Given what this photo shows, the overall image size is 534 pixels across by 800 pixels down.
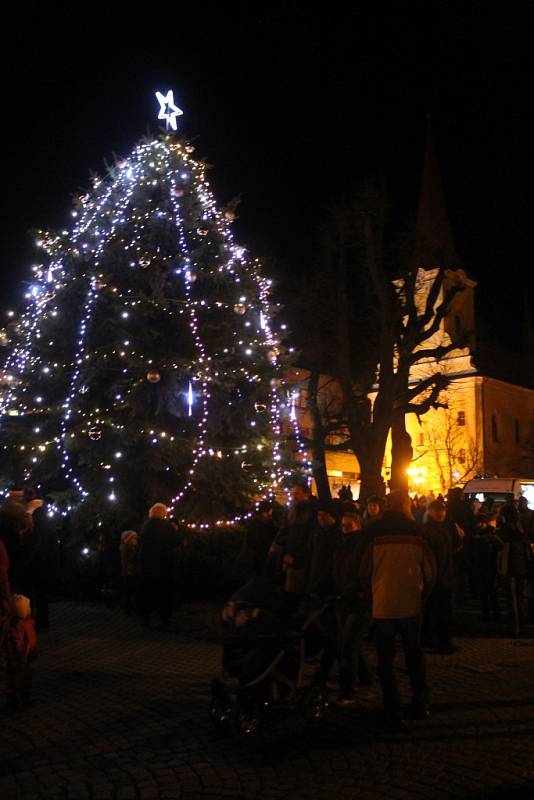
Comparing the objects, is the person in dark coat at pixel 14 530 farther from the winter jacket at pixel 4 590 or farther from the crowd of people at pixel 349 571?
the winter jacket at pixel 4 590

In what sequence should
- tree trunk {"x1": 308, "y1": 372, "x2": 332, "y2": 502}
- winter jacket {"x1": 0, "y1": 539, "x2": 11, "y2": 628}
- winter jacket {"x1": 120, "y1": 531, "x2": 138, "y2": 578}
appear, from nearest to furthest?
winter jacket {"x1": 0, "y1": 539, "x2": 11, "y2": 628} → winter jacket {"x1": 120, "y1": 531, "x2": 138, "y2": 578} → tree trunk {"x1": 308, "y1": 372, "x2": 332, "y2": 502}

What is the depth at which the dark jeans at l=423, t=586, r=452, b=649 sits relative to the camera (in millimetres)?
11000

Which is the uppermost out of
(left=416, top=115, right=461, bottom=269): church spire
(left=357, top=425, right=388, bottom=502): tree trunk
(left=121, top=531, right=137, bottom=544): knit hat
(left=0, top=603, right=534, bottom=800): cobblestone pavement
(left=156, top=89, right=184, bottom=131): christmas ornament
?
(left=416, top=115, right=461, bottom=269): church spire

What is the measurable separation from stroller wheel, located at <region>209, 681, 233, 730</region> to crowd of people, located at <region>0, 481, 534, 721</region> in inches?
34.7

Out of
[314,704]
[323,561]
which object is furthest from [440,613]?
[314,704]

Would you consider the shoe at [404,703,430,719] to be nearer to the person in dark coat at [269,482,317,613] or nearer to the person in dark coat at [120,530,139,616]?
the person in dark coat at [269,482,317,613]

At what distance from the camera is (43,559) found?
42.2 feet

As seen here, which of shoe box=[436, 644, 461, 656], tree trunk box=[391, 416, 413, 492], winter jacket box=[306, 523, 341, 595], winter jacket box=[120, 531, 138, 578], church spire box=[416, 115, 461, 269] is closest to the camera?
winter jacket box=[306, 523, 341, 595]

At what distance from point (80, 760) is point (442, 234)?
50785 mm

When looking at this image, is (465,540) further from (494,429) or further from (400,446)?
(494,429)

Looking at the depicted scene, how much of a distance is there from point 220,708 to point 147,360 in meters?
10.2

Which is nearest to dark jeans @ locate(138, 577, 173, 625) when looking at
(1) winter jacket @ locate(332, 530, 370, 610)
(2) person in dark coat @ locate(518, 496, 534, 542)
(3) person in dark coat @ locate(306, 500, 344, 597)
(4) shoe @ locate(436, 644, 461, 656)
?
(3) person in dark coat @ locate(306, 500, 344, 597)

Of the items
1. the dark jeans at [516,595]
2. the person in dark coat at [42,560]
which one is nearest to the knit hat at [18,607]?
the person in dark coat at [42,560]

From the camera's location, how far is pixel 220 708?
701 centimetres
